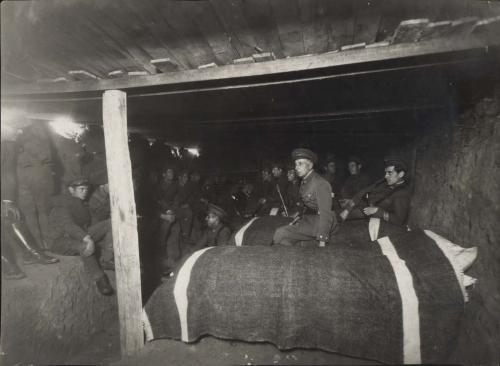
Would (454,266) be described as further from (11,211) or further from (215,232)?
(11,211)

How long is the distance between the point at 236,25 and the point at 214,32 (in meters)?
0.24

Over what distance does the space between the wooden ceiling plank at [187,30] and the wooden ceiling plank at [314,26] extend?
969 millimetres

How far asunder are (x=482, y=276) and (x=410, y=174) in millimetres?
2791

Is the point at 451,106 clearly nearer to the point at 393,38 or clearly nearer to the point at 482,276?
the point at 393,38

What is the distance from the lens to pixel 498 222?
8.52ft

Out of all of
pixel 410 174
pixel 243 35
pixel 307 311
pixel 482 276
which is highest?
pixel 243 35

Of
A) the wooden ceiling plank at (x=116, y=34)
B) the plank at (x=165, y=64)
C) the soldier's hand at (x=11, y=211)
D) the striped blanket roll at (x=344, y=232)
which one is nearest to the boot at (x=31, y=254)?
the soldier's hand at (x=11, y=211)

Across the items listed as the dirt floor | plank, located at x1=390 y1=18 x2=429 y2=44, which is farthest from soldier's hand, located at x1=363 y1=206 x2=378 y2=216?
plank, located at x1=390 y1=18 x2=429 y2=44

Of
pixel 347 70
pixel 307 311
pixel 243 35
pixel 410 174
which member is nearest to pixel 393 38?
pixel 347 70

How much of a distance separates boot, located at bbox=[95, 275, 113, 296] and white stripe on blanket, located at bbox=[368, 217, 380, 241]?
14.3ft

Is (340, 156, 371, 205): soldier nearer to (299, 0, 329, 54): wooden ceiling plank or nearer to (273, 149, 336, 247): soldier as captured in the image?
(273, 149, 336, 247): soldier

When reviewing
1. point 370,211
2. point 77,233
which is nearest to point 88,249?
point 77,233

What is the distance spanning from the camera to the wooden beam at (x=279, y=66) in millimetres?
2480

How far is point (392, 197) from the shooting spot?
443cm
